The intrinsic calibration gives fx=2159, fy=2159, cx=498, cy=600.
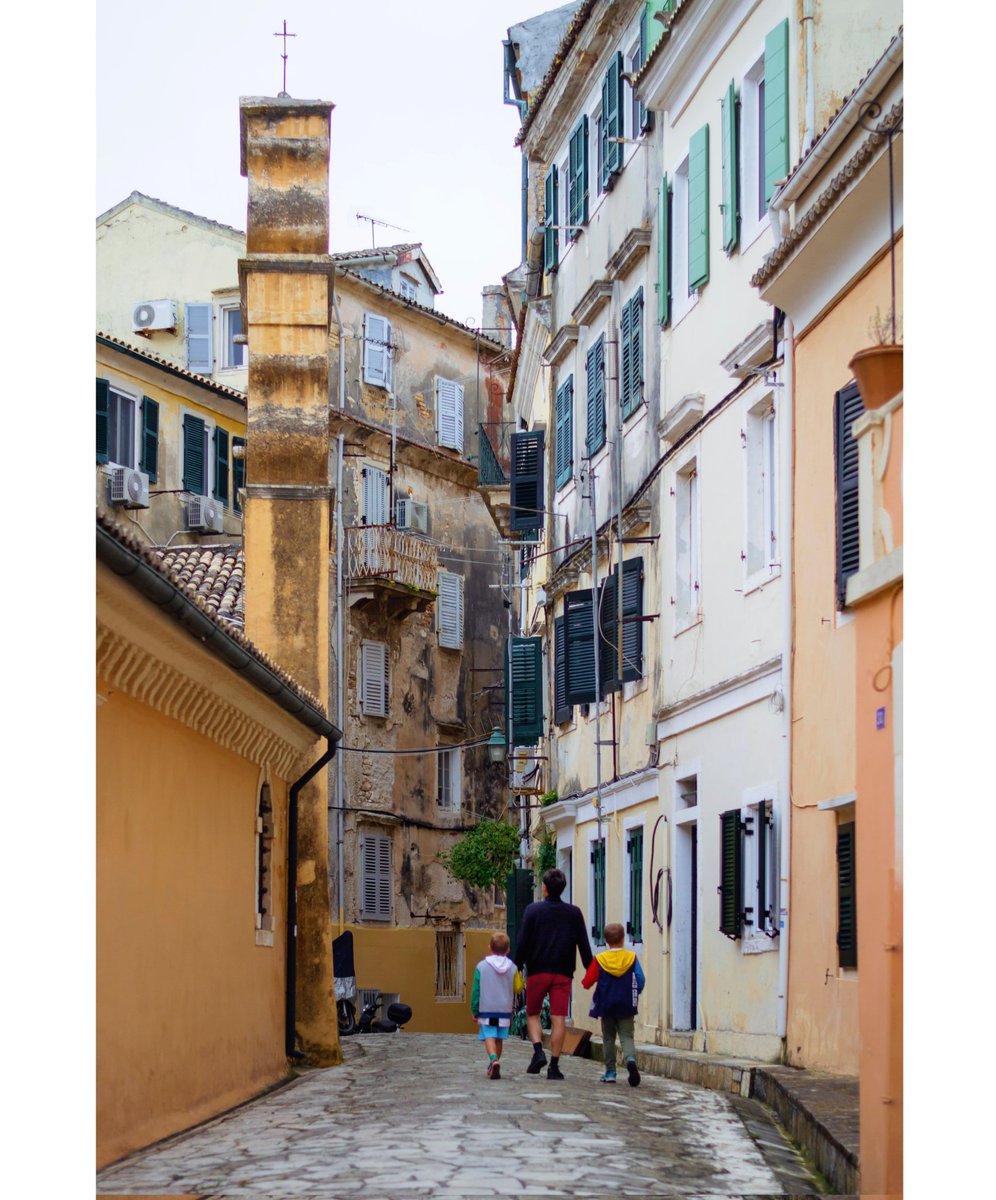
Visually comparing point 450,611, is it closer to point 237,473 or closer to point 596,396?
point 596,396

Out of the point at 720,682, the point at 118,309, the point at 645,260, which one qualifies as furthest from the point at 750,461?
the point at 118,309

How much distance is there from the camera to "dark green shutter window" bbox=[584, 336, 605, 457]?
18.2m

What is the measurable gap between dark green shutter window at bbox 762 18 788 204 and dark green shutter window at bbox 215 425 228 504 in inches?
209

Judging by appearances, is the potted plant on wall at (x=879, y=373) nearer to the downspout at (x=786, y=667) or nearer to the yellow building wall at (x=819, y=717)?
the yellow building wall at (x=819, y=717)

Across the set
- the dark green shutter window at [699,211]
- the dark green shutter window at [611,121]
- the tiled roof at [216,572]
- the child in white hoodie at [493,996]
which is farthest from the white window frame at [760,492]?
the dark green shutter window at [611,121]

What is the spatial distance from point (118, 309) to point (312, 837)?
11.9 meters

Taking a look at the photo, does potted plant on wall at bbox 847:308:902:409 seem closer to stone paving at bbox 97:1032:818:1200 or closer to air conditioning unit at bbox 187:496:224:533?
stone paving at bbox 97:1032:818:1200

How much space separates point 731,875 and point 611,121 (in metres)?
7.40

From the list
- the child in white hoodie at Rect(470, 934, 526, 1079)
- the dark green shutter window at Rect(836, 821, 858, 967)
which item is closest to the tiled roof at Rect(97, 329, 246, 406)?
the child in white hoodie at Rect(470, 934, 526, 1079)

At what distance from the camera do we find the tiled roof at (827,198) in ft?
28.3

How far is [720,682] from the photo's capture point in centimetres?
1380

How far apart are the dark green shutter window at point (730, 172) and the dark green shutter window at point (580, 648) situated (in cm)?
473

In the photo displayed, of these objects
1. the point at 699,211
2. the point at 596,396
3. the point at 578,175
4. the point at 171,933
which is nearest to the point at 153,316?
the point at 578,175

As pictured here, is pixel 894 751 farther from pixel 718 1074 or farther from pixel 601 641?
pixel 601 641
